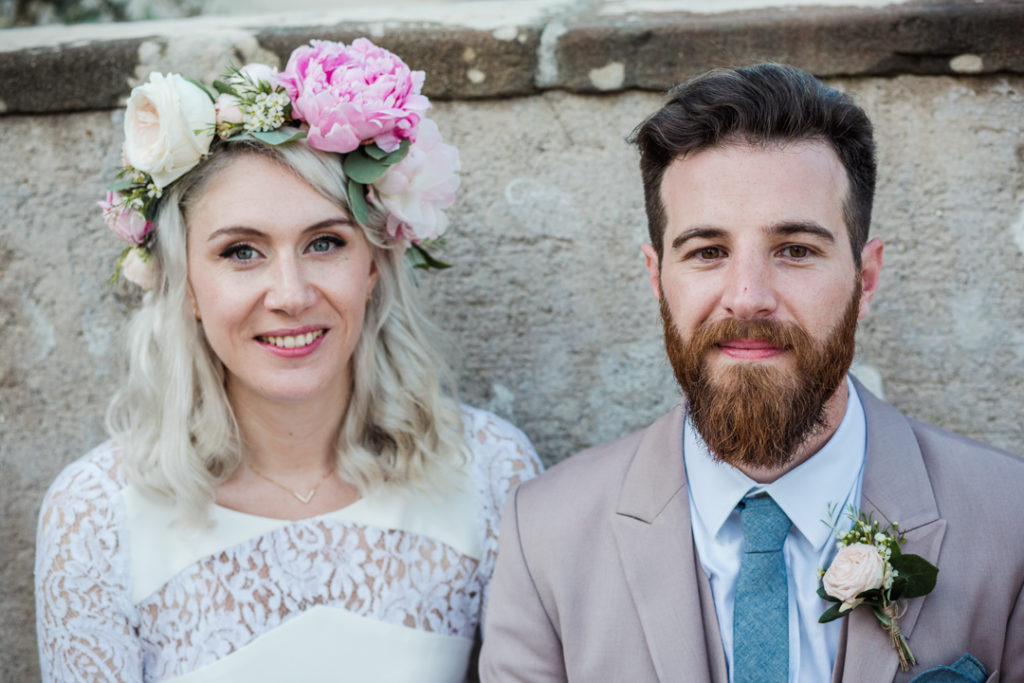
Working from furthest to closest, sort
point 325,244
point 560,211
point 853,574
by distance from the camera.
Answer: point 560,211
point 325,244
point 853,574

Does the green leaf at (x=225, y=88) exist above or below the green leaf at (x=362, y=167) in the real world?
above

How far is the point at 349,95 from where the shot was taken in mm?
2395

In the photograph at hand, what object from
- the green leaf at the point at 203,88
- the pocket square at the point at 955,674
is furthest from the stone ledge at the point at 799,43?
the pocket square at the point at 955,674

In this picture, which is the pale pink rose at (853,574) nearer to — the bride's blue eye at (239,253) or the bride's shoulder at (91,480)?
the bride's blue eye at (239,253)

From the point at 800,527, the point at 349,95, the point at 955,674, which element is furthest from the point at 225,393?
the point at 955,674

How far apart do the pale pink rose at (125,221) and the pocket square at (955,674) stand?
205cm

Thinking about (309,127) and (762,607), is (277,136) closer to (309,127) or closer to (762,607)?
(309,127)

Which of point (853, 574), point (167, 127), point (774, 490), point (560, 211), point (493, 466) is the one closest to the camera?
point (853, 574)

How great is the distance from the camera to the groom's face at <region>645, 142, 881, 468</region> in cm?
207

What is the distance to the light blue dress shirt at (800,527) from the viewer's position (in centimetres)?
208

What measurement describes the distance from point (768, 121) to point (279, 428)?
150 centimetres

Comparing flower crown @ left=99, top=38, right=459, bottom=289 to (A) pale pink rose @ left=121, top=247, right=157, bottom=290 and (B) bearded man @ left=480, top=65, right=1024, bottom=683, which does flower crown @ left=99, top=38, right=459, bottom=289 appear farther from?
(B) bearded man @ left=480, top=65, right=1024, bottom=683

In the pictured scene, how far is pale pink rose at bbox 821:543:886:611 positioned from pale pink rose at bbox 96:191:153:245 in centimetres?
182

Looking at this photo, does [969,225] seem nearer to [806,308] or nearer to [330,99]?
[806,308]
